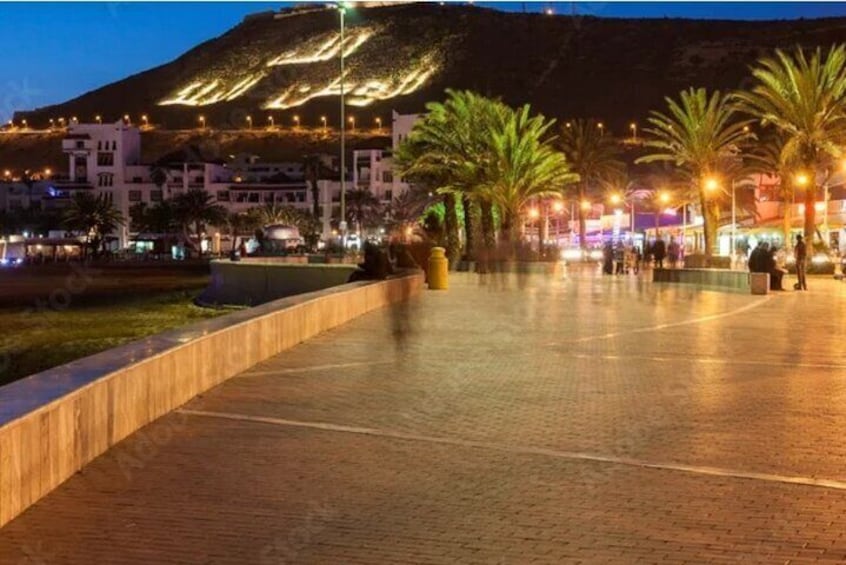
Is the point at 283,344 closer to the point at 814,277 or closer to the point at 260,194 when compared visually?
the point at 814,277

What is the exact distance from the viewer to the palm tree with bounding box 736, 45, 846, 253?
38.4 meters

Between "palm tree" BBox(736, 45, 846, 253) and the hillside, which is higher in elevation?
the hillside

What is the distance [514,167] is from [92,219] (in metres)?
70.4

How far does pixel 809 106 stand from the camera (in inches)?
1516

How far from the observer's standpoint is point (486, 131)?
1948 inches

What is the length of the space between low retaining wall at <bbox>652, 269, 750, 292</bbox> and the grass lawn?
47.1 ft

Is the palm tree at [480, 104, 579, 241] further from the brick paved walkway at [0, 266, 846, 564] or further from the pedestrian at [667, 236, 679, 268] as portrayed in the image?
the brick paved walkway at [0, 266, 846, 564]

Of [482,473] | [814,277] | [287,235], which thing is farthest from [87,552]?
[287,235]

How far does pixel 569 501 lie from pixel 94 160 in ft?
415

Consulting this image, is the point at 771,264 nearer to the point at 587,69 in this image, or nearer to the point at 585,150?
the point at 585,150

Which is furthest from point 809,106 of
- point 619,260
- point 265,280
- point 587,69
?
point 587,69

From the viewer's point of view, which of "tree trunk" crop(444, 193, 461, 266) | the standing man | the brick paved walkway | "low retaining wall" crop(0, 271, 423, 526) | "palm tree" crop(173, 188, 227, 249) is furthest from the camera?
"palm tree" crop(173, 188, 227, 249)

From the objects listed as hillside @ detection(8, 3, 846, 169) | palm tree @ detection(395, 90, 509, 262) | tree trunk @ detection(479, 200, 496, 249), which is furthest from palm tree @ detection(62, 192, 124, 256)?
tree trunk @ detection(479, 200, 496, 249)

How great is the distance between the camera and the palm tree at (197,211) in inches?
4235
